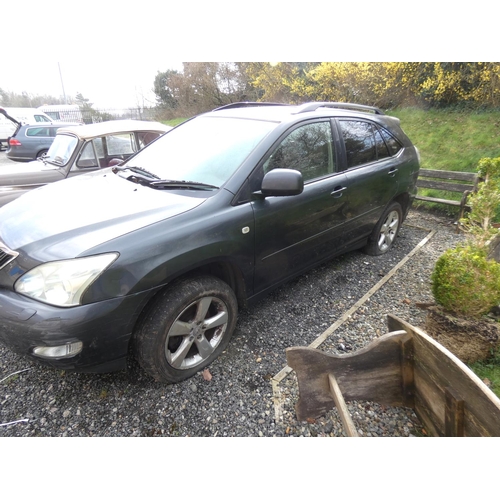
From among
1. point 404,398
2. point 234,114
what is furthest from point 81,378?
point 234,114

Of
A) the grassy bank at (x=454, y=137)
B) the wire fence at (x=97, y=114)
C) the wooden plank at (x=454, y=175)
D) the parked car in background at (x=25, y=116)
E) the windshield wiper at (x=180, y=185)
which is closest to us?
the windshield wiper at (x=180, y=185)

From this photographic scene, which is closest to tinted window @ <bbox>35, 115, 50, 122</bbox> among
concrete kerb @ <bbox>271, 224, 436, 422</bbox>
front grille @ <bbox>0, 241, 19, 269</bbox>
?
front grille @ <bbox>0, 241, 19, 269</bbox>

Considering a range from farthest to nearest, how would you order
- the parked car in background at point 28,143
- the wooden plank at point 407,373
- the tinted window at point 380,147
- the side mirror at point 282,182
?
the parked car in background at point 28,143 < the tinted window at point 380,147 < the side mirror at point 282,182 < the wooden plank at point 407,373

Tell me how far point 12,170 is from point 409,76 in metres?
8.48

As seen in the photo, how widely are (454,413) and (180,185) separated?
2048 mm

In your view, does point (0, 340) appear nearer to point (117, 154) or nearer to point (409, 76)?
point (117, 154)

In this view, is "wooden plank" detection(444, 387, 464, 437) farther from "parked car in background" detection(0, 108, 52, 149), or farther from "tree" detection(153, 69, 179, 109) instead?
"tree" detection(153, 69, 179, 109)

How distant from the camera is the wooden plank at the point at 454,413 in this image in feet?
4.48

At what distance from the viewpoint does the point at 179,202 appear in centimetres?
207

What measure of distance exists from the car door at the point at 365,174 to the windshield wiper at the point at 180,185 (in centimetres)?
150

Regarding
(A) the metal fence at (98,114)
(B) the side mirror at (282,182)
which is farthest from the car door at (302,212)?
(A) the metal fence at (98,114)

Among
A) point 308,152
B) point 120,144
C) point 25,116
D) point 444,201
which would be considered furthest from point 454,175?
point 25,116

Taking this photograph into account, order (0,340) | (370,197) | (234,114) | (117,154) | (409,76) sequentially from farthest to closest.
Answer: (409,76)
(117,154)
(370,197)
(234,114)
(0,340)

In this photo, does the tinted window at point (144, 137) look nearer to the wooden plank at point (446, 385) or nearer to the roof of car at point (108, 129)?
the roof of car at point (108, 129)
